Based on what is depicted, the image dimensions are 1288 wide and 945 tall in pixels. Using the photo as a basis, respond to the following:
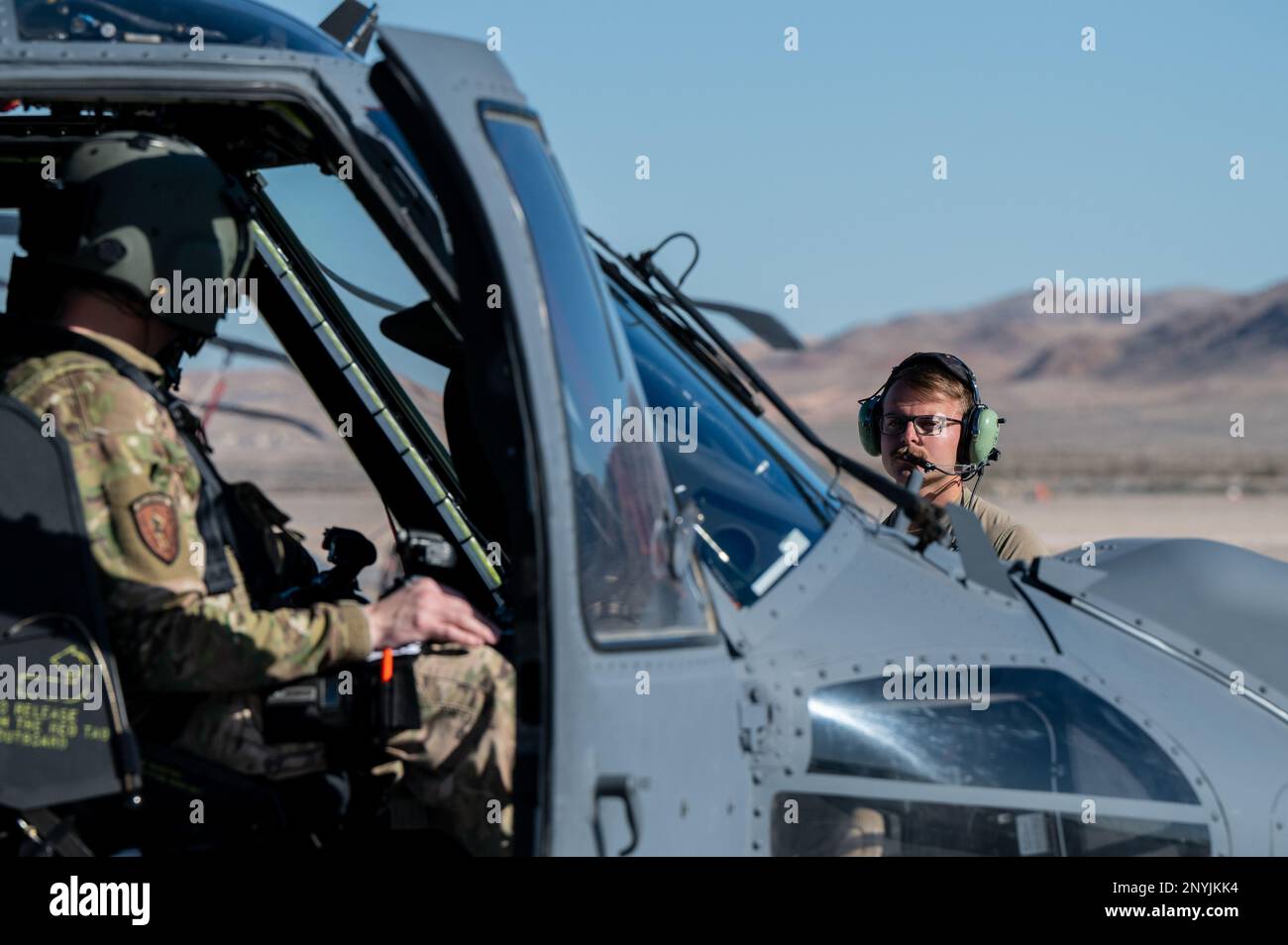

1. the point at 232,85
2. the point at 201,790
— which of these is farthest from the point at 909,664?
the point at 232,85

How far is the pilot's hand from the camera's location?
9.92 ft

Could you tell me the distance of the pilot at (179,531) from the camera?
2885 millimetres

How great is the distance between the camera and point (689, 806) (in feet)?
9.10

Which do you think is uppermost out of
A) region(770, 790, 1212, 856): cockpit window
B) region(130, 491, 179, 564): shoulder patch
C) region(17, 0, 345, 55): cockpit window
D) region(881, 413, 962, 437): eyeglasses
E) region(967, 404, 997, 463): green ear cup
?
region(17, 0, 345, 55): cockpit window

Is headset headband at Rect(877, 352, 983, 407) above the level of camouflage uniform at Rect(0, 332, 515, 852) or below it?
above

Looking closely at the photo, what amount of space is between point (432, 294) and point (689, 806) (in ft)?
3.82

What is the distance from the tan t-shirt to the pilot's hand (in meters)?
1.62

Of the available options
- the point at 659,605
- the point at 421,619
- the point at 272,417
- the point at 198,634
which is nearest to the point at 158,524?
the point at 198,634

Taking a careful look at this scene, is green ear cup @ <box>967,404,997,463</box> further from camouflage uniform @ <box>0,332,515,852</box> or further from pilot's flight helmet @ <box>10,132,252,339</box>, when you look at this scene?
pilot's flight helmet @ <box>10,132,252,339</box>

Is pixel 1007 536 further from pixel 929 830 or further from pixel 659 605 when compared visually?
pixel 659 605

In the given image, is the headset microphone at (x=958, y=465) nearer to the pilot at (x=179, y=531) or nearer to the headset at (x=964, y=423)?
the headset at (x=964, y=423)

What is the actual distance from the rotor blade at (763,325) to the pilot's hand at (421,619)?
1.15 metres

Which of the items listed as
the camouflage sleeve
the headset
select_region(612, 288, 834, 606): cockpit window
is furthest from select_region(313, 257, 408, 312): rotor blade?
the headset
